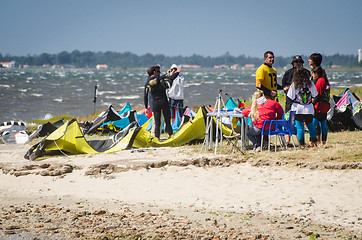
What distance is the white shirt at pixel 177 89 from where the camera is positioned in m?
11.6

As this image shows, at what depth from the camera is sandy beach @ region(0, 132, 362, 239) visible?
5.27 meters

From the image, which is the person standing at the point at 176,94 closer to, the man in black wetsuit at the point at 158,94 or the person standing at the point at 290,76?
the man in black wetsuit at the point at 158,94

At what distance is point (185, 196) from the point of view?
21.3ft

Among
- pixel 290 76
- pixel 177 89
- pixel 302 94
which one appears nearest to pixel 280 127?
pixel 302 94

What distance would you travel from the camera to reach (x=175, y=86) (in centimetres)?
1160

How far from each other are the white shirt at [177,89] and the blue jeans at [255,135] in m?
3.68

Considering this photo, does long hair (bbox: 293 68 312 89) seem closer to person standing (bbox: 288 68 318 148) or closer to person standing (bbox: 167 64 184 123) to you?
person standing (bbox: 288 68 318 148)

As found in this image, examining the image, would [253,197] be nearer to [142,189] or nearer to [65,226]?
[142,189]

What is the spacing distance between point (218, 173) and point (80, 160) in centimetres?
274

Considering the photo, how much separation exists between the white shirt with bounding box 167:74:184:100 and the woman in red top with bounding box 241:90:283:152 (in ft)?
12.0

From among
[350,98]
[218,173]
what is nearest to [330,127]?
[350,98]

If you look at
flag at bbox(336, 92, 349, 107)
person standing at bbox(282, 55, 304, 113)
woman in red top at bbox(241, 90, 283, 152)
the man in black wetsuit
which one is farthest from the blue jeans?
flag at bbox(336, 92, 349, 107)

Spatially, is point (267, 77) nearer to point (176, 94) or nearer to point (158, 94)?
point (158, 94)

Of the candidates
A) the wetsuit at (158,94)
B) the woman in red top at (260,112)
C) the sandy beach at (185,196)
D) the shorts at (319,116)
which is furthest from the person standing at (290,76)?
the wetsuit at (158,94)
